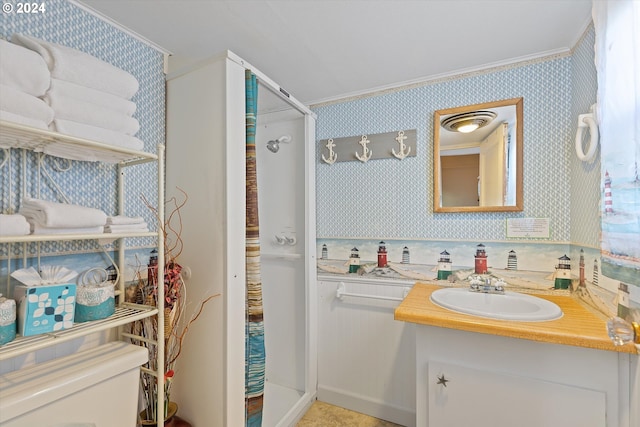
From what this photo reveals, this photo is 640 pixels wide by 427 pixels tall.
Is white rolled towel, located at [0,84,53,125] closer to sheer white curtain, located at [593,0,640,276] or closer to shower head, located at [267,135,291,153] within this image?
shower head, located at [267,135,291,153]

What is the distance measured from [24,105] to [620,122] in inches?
70.8

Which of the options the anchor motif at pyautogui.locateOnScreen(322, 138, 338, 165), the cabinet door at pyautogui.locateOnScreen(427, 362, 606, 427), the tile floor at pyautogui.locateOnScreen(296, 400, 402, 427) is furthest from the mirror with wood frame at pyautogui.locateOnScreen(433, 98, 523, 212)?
the tile floor at pyautogui.locateOnScreen(296, 400, 402, 427)

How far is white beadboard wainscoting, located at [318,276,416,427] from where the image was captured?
1907mm

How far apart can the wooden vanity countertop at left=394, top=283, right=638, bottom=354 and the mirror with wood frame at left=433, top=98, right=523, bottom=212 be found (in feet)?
2.03

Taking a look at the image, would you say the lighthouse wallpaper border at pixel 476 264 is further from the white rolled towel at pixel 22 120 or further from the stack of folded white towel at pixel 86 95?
the white rolled towel at pixel 22 120

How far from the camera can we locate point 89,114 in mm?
1051

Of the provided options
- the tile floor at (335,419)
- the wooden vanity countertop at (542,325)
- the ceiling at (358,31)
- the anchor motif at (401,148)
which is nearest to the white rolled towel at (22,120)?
the ceiling at (358,31)

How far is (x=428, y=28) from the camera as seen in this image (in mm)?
1408

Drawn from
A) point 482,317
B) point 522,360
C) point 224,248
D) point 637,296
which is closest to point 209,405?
point 224,248

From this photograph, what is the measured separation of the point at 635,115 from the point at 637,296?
0.58m

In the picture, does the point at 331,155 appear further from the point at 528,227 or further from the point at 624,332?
the point at 624,332

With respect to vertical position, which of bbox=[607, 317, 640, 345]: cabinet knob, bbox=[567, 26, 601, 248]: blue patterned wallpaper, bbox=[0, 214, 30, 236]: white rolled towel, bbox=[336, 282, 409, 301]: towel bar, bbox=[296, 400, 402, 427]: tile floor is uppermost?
bbox=[567, 26, 601, 248]: blue patterned wallpaper

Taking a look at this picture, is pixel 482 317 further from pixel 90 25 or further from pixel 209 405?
pixel 90 25

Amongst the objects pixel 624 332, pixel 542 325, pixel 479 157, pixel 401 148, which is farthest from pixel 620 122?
pixel 401 148
